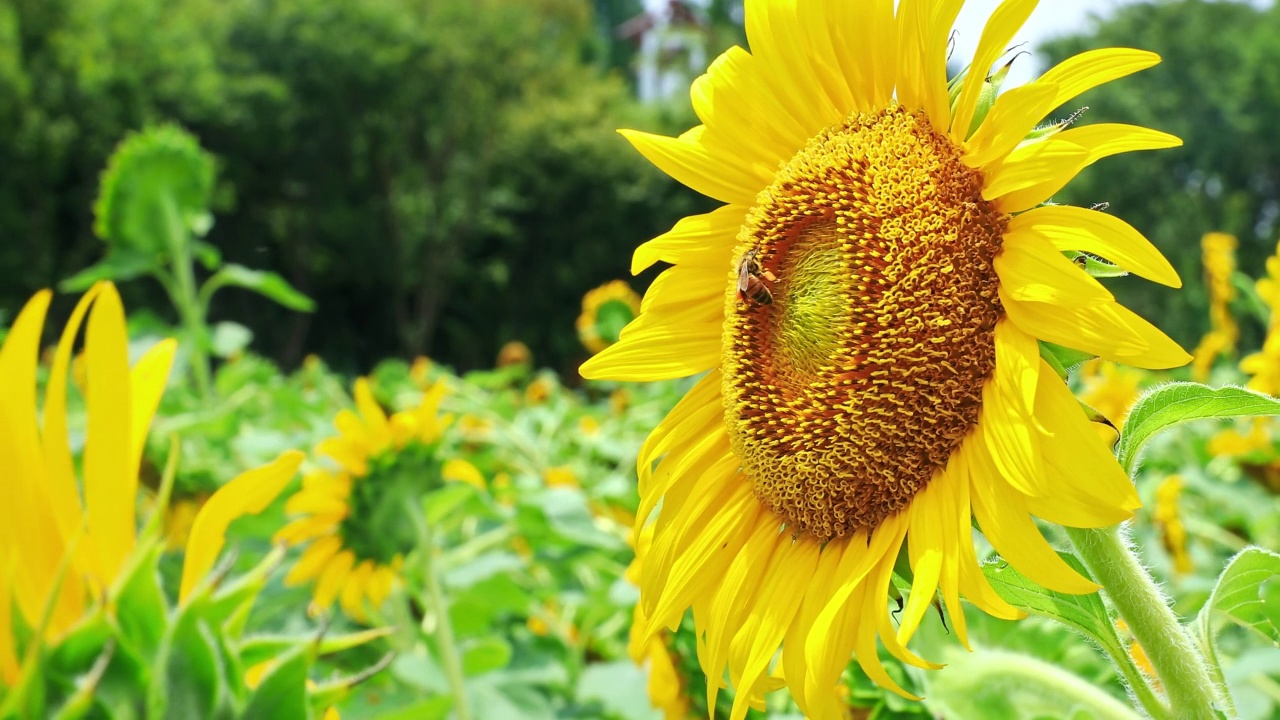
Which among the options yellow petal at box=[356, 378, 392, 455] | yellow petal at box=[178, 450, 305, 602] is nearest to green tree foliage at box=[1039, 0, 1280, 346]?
yellow petal at box=[356, 378, 392, 455]

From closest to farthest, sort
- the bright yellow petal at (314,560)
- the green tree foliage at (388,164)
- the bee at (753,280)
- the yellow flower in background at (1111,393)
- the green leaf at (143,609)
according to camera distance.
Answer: the green leaf at (143,609), the bee at (753,280), the bright yellow petal at (314,560), the yellow flower in background at (1111,393), the green tree foliage at (388,164)

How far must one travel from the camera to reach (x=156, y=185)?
3348mm

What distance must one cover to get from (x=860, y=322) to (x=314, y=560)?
46.6 inches

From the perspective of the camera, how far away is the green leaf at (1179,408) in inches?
26.1

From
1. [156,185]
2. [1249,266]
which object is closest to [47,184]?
[156,185]

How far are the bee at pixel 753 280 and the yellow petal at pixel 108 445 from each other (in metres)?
0.52

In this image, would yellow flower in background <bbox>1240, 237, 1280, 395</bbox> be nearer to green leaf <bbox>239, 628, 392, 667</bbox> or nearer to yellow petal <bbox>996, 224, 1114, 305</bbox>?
yellow petal <bbox>996, 224, 1114, 305</bbox>

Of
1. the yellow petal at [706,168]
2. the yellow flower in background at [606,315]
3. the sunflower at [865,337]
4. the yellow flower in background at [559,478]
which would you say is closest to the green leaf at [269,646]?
the sunflower at [865,337]

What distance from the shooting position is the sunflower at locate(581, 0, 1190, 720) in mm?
667

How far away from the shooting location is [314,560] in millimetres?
1713

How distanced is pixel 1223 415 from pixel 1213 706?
0.62 ft

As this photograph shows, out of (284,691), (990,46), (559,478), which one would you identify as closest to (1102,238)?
(990,46)

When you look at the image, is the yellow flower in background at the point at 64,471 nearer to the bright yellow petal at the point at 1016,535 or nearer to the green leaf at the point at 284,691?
the green leaf at the point at 284,691

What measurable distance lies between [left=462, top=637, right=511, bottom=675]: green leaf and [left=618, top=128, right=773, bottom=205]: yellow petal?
0.91m
